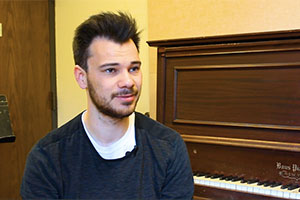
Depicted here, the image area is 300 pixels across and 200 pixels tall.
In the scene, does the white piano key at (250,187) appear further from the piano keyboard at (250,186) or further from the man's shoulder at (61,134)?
the man's shoulder at (61,134)

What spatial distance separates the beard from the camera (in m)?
1.20

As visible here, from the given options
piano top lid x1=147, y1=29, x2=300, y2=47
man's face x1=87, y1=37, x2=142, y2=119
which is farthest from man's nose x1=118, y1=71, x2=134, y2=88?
piano top lid x1=147, y1=29, x2=300, y2=47

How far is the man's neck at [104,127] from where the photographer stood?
128 centimetres

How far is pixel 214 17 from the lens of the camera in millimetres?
2453

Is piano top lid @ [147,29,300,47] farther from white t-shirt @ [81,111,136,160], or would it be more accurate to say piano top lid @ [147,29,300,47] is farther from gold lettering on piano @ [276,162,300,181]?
white t-shirt @ [81,111,136,160]

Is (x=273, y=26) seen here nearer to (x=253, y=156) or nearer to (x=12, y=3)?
(x=253, y=156)

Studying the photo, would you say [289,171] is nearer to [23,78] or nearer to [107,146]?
[107,146]

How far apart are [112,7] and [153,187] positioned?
1.98 meters

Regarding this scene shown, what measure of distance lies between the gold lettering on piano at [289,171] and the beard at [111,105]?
87cm

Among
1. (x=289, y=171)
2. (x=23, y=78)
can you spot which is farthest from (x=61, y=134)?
(x=23, y=78)

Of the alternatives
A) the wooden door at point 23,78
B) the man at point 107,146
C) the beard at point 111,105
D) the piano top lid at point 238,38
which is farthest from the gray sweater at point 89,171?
the wooden door at point 23,78

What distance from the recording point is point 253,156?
68.4 inches

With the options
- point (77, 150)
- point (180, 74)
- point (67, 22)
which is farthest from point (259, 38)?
point (67, 22)

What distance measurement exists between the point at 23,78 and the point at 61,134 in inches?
69.2
